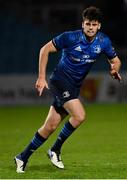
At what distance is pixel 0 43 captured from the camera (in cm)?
2575

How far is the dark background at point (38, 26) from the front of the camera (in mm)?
25266

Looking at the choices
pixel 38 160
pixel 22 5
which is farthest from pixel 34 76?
pixel 38 160

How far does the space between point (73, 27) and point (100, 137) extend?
15.6 m

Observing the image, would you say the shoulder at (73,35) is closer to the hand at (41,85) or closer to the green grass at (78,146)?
the hand at (41,85)

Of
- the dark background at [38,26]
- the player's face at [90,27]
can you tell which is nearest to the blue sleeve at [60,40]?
the player's face at [90,27]

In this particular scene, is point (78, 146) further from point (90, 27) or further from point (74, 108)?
point (90, 27)

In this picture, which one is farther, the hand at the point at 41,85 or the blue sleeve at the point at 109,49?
the blue sleeve at the point at 109,49

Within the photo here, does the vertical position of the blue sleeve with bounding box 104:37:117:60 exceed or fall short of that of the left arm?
it exceeds it

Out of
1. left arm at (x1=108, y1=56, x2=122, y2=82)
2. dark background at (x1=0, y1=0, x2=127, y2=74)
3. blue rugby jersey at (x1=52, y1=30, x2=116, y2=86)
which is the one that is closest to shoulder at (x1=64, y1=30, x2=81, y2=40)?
blue rugby jersey at (x1=52, y1=30, x2=116, y2=86)

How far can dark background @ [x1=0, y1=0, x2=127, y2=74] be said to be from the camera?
25.3 m

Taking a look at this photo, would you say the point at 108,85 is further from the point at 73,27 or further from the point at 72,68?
the point at 72,68

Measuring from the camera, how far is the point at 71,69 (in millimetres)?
8297

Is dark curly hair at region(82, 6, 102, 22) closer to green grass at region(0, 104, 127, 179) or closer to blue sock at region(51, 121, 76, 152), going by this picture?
blue sock at region(51, 121, 76, 152)

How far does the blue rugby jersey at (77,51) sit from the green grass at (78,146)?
4.16ft
